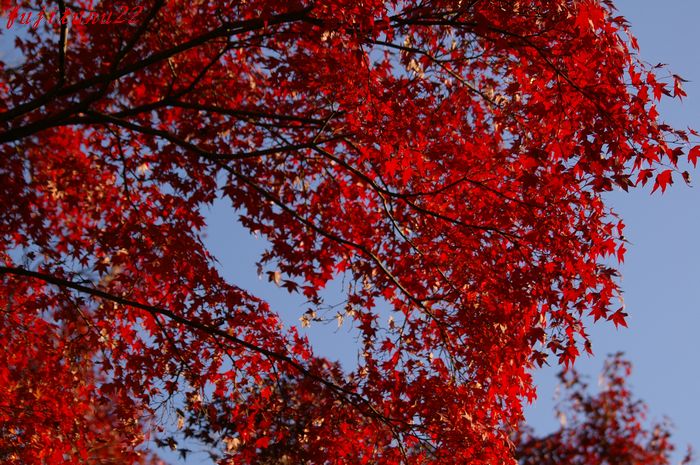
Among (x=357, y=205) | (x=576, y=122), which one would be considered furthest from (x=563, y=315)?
(x=357, y=205)

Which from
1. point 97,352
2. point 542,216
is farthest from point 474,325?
point 97,352

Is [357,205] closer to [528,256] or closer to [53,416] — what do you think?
[528,256]

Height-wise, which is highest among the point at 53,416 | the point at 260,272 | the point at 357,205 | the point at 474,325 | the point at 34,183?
the point at 34,183

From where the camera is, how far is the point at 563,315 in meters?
7.45

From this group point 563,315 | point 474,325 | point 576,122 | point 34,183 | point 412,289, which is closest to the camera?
point 576,122

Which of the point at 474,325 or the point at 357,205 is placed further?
the point at 357,205

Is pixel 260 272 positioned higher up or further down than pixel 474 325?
higher up

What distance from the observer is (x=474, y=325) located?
8492mm

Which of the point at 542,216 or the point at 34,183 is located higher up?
the point at 34,183

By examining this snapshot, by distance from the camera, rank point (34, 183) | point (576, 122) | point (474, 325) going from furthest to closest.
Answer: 1. point (34, 183)
2. point (474, 325)
3. point (576, 122)

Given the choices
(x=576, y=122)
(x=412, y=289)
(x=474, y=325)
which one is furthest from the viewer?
(x=412, y=289)

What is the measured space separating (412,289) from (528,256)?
1803mm

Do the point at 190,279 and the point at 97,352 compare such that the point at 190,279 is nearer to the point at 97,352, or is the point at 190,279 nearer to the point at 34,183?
the point at 97,352

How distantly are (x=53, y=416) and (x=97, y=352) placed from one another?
3.24ft
